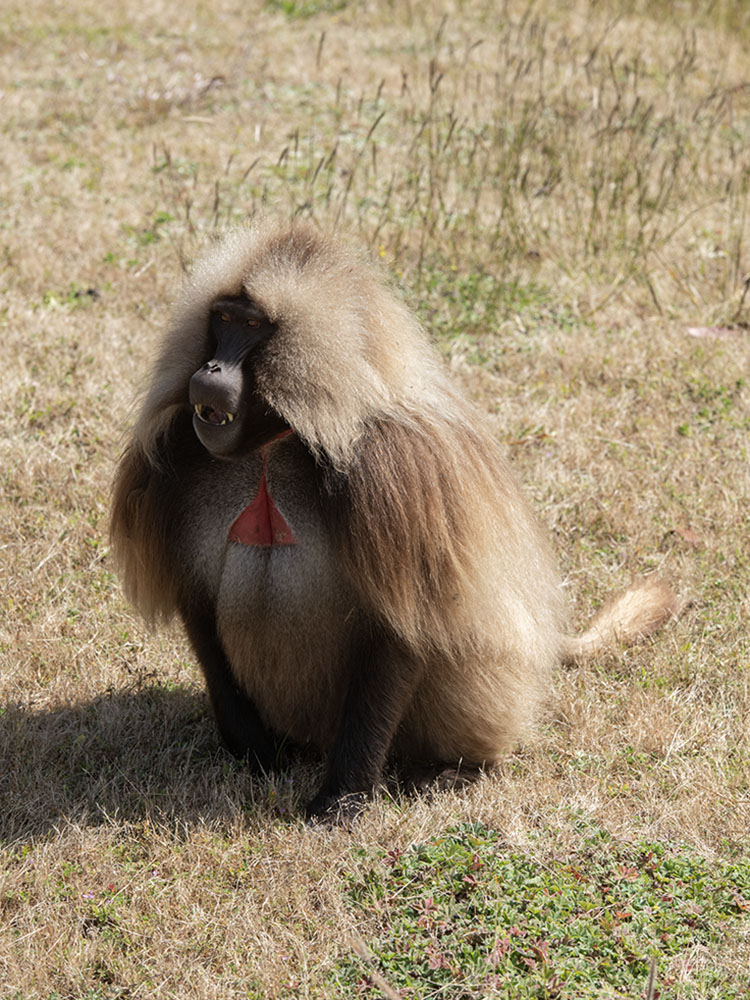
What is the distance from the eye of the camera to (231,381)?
2801 millimetres

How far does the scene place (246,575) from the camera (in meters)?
3.11

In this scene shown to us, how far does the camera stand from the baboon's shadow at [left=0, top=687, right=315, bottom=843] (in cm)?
321

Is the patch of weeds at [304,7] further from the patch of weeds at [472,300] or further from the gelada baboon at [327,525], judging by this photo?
the gelada baboon at [327,525]

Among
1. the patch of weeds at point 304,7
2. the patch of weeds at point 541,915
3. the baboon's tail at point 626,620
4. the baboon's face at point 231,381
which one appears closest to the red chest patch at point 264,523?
the baboon's face at point 231,381

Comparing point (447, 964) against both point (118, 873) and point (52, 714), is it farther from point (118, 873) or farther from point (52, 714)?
point (52, 714)

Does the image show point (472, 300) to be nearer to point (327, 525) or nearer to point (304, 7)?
point (327, 525)

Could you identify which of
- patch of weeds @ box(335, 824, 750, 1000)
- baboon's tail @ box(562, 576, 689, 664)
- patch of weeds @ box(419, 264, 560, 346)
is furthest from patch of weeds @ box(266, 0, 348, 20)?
patch of weeds @ box(335, 824, 750, 1000)

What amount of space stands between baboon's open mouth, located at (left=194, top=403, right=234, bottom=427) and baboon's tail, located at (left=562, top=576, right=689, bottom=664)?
1516 millimetres

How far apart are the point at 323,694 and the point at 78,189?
5.01 metres

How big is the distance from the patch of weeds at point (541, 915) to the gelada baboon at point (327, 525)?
386 millimetres

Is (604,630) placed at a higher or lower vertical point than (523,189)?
A: lower

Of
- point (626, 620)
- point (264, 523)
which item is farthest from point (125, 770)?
point (626, 620)

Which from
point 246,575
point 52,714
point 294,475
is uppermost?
point 294,475

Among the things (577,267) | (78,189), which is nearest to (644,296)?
(577,267)
